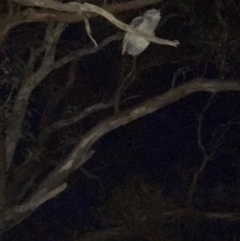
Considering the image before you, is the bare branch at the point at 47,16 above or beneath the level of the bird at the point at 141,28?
above

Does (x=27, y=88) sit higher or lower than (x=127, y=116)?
higher

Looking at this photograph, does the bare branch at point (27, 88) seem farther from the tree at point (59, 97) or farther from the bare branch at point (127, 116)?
the bare branch at point (127, 116)

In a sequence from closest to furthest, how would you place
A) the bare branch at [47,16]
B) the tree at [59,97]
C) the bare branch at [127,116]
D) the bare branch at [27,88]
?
the bare branch at [47,16] → the bare branch at [127,116] → the tree at [59,97] → the bare branch at [27,88]

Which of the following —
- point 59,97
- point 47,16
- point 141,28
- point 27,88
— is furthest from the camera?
point 59,97

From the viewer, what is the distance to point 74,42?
6.60 meters

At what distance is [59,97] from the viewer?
676cm

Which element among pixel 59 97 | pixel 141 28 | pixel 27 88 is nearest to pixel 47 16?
pixel 141 28

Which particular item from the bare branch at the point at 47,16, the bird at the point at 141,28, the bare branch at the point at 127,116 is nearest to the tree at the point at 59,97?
the bare branch at the point at 127,116

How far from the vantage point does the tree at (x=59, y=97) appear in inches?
223

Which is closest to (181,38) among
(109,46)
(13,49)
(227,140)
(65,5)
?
(109,46)

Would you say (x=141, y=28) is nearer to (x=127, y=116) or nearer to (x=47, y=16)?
(x=47, y=16)

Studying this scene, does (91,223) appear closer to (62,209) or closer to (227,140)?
(62,209)

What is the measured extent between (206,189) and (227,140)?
0.60 metres

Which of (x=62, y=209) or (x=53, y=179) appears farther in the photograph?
(x=62, y=209)
